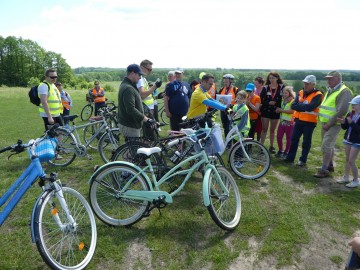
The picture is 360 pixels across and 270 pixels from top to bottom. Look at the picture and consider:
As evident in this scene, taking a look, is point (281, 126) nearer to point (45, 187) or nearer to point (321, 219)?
point (321, 219)

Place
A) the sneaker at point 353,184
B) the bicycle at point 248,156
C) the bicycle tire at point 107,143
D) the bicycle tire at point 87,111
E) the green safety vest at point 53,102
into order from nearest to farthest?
the sneaker at point 353,184 < the bicycle at point 248,156 < the bicycle tire at point 107,143 < the green safety vest at point 53,102 < the bicycle tire at point 87,111

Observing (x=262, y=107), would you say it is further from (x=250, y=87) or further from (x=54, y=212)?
(x=54, y=212)

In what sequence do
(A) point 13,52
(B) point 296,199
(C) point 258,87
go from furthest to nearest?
(A) point 13,52
(C) point 258,87
(B) point 296,199

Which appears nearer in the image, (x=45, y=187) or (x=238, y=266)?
(x=45, y=187)

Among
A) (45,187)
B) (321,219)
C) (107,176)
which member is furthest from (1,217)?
(321,219)

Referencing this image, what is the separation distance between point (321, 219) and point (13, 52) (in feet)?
229

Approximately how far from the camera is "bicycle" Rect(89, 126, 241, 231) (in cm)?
332

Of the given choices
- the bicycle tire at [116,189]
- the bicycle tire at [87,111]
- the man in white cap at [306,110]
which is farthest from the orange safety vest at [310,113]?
the bicycle tire at [87,111]

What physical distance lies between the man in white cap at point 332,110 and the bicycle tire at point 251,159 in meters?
1.21

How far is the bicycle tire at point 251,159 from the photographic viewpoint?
16.3ft

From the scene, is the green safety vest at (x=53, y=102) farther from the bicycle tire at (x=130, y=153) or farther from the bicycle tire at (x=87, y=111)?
the bicycle tire at (x=87, y=111)

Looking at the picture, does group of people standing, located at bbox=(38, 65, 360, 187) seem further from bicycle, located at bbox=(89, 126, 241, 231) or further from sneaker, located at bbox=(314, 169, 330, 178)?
bicycle, located at bbox=(89, 126, 241, 231)

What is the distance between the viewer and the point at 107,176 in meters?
3.44

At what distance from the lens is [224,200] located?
11.6ft
